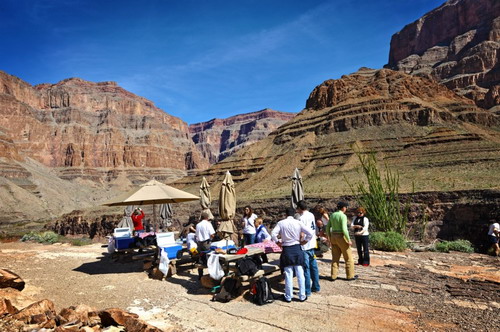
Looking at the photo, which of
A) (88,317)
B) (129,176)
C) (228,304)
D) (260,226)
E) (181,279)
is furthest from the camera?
(129,176)

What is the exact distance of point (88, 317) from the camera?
5129mm

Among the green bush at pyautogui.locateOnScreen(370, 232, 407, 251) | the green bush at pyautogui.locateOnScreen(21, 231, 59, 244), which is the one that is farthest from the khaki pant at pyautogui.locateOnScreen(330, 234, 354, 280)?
the green bush at pyautogui.locateOnScreen(21, 231, 59, 244)

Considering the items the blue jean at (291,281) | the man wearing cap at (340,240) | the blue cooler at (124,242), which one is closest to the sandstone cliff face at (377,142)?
the blue cooler at (124,242)

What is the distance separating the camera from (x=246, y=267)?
6.50m

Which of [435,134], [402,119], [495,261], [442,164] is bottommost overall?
[495,261]

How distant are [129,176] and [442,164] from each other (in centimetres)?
12218

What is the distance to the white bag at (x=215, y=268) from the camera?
21.8ft

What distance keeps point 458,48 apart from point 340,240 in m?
127

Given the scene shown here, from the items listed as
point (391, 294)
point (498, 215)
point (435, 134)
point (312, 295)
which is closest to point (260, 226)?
point (312, 295)

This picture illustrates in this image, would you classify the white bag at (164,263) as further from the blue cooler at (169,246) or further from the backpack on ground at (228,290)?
the backpack on ground at (228,290)

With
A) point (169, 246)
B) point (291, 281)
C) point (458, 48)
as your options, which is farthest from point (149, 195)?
point (458, 48)

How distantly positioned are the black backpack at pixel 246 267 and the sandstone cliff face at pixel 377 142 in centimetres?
2250

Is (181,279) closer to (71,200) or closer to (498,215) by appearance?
(498,215)

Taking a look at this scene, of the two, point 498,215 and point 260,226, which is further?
point 498,215
